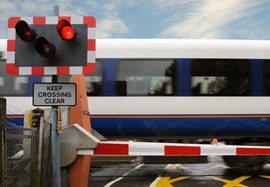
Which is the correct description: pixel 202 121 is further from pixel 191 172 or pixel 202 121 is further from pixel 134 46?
pixel 134 46

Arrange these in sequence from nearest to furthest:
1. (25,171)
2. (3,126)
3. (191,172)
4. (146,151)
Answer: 1. (3,126)
2. (25,171)
3. (146,151)
4. (191,172)

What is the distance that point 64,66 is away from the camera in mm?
4664

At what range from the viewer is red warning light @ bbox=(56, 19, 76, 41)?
446 cm

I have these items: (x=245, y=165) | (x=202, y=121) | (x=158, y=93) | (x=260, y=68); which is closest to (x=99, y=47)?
(x=158, y=93)

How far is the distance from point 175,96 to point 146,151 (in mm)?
3640

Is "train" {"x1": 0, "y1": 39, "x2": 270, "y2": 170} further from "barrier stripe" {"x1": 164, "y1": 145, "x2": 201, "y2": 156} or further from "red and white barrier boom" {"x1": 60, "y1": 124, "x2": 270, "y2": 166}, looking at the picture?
"barrier stripe" {"x1": 164, "y1": 145, "x2": 201, "y2": 156}

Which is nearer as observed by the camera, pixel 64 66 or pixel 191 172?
pixel 64 66

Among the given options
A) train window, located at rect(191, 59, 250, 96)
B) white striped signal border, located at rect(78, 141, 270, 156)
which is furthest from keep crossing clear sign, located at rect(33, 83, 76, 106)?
train window, located at rect(191, 59, 250, 96)

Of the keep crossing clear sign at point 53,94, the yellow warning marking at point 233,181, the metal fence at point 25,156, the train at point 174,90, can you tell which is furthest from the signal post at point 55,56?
the yellow warning marking at point 233,181

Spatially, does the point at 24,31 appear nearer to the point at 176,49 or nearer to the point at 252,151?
the point at 252,151

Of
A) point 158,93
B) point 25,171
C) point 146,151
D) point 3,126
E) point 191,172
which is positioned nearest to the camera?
point 3,126

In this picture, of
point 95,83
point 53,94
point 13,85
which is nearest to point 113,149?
point 53,94

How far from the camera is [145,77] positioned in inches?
348

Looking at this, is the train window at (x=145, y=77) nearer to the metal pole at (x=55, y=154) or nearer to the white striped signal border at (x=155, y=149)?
the white striped signal border at (x=155, y=149)
